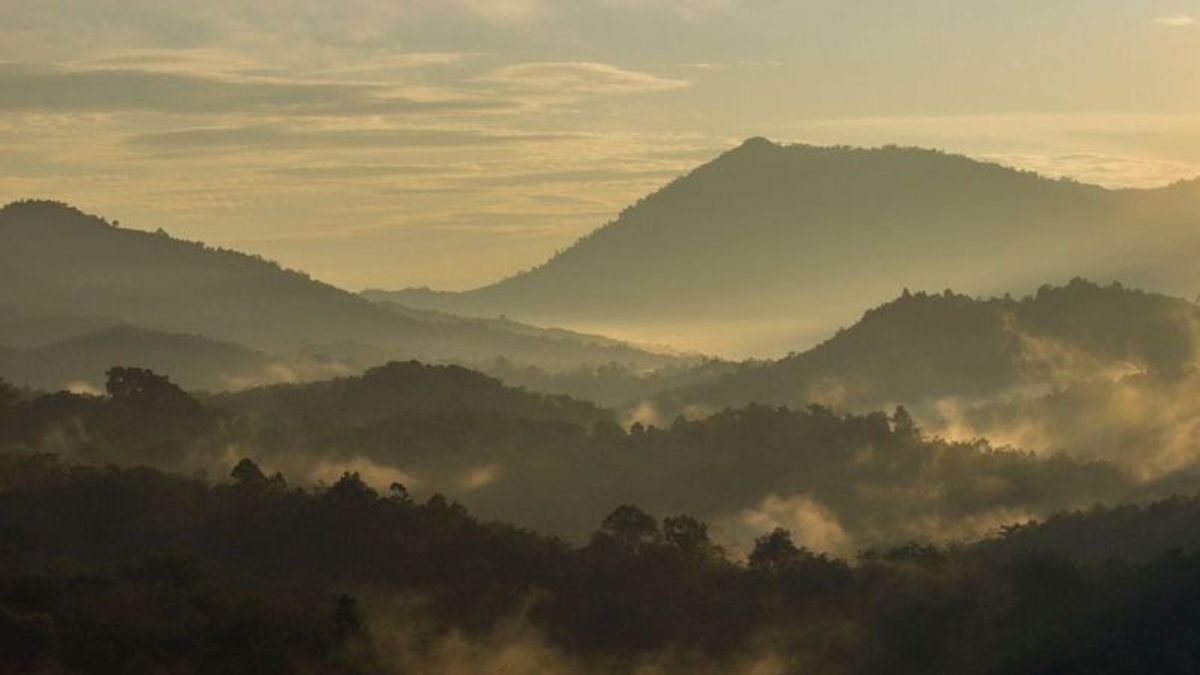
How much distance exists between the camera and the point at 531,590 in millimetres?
123812

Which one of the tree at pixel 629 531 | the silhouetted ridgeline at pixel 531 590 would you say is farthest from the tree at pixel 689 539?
the tree at pixel 629 531

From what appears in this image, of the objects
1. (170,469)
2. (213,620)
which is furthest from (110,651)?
(170,469)

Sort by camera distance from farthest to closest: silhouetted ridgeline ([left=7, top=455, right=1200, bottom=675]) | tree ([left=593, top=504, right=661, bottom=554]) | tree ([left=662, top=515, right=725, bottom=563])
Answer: tree ([left=662, top=515, right=725, bottom=563]) → tree ([left=593, top=504, right=661, bottom=554]) → silhouetted ridgeline ([left=7, top=455, right=1200, bottom=675])

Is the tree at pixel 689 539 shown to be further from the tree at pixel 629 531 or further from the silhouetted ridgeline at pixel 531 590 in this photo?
the tree at pixel 629 531

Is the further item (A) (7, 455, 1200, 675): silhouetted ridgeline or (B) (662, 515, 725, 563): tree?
(B) (662, 515, 725, 563): tree

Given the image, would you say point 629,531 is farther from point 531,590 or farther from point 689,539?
point 531,590

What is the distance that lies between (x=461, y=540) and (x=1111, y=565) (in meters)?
42.7

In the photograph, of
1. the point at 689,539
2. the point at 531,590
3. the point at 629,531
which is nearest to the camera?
the point at 531,590

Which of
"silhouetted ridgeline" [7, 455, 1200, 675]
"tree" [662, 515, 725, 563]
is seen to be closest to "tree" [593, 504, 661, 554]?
"silhouetted ridgeline" [7, 455, 1200, 675]

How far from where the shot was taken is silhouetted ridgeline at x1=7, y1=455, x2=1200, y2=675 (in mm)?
104750

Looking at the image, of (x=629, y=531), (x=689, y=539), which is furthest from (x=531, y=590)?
(x=689, y=539)

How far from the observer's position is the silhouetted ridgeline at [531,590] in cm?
10475

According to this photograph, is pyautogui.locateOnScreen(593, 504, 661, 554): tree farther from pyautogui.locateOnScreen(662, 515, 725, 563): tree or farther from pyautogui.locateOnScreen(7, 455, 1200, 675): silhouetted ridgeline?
pyautogui.locateOnScreen(662, 515, 725, 563): tree

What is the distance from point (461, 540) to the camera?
131m
